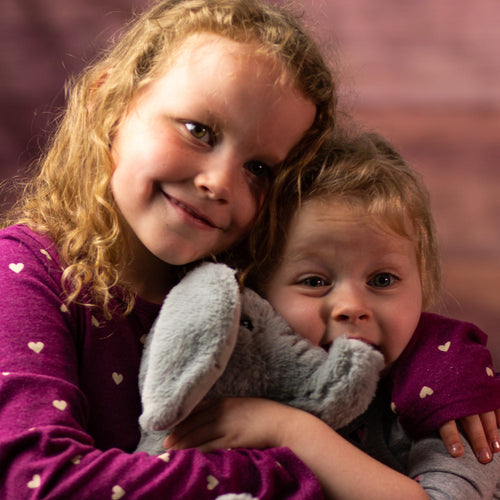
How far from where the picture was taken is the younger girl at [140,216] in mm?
839

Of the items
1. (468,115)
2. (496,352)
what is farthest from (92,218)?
(468,115)

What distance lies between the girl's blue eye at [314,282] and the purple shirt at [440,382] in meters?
0.18

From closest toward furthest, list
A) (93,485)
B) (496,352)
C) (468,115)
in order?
1. (93,485)
2. (496,352)
3. (468,115)

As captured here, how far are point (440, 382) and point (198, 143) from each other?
0.43m

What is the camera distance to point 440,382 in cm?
102

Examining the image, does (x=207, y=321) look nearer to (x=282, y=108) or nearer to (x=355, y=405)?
(x=355, y=405)

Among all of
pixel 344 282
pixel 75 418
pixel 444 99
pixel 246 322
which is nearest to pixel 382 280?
pixel 344 282

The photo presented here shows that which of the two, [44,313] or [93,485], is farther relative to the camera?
[44,313]

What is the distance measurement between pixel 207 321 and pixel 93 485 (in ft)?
0.65

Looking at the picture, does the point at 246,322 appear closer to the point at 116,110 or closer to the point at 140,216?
the point at 140,216

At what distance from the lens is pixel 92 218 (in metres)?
1.06

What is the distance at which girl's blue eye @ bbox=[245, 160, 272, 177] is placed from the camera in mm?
1052

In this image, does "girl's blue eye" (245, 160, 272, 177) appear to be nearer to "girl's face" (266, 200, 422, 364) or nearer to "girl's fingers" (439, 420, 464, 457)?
Answer: "girl's face" (266, 200, 422, 364)

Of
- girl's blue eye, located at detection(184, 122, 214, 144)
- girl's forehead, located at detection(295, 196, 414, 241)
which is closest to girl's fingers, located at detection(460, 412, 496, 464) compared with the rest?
girl's forehead, located at detection(295, 196, 414, 241)
